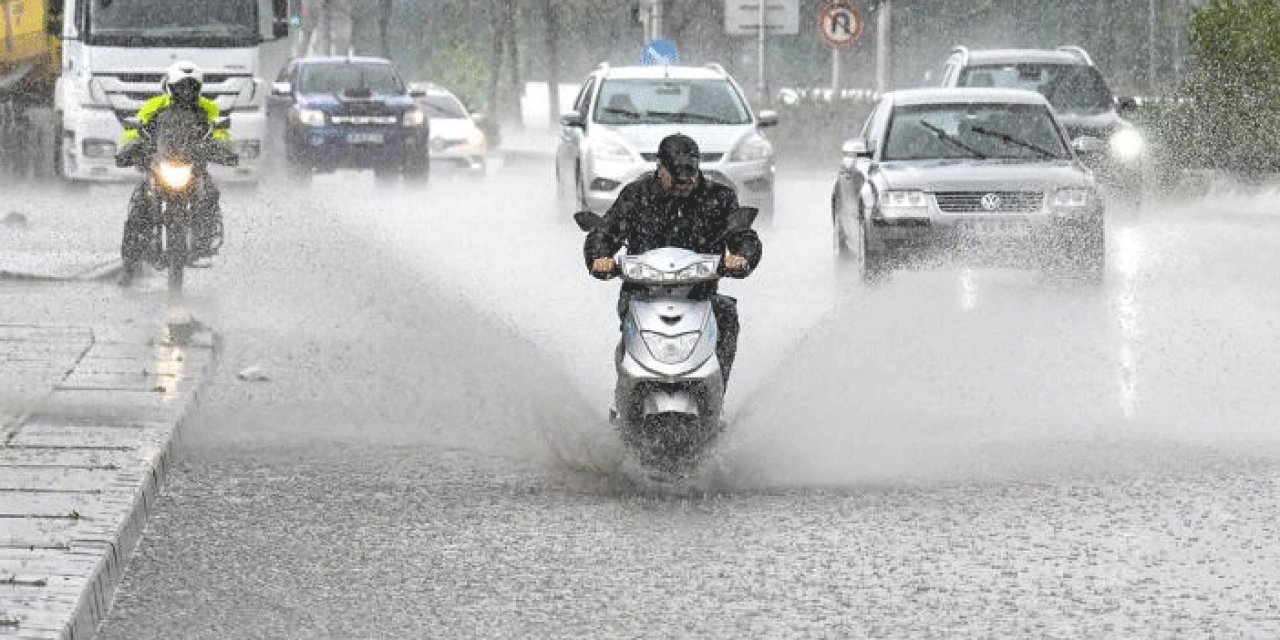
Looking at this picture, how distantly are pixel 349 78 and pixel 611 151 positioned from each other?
10928 millimetres

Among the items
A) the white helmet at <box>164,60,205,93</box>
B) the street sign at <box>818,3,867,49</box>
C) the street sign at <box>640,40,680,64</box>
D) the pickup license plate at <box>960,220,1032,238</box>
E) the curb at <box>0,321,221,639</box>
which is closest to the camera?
the curb at <box>0,321,221,639</box>

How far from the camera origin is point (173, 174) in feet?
59.9

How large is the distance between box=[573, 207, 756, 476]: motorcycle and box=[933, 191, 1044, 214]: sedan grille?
31.7 ft

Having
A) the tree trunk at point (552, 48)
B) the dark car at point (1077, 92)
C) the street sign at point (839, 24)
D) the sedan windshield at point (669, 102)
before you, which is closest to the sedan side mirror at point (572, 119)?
the sedan windshield at point (669, 102)

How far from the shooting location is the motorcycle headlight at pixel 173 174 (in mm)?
18250

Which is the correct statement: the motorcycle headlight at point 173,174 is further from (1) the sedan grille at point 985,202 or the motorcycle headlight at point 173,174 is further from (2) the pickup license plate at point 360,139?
(2) the pickup license plate at point 360,139

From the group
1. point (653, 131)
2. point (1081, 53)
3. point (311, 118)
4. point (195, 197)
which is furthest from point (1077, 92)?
point (195, 197)

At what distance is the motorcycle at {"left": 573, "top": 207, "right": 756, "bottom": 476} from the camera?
1015cm

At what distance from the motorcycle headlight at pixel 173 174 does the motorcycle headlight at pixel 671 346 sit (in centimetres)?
864

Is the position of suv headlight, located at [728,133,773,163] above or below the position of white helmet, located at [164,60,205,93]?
below

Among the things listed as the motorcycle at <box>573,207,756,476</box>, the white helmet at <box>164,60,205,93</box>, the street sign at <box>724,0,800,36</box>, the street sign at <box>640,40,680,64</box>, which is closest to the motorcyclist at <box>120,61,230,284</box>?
the white helmet at <box>164,60,205,93</box>

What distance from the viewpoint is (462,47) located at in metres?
→ 71.5

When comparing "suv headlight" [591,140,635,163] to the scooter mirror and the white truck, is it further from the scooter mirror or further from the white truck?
the scooter mirror

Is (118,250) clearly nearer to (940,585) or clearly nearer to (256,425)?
(256,425)
